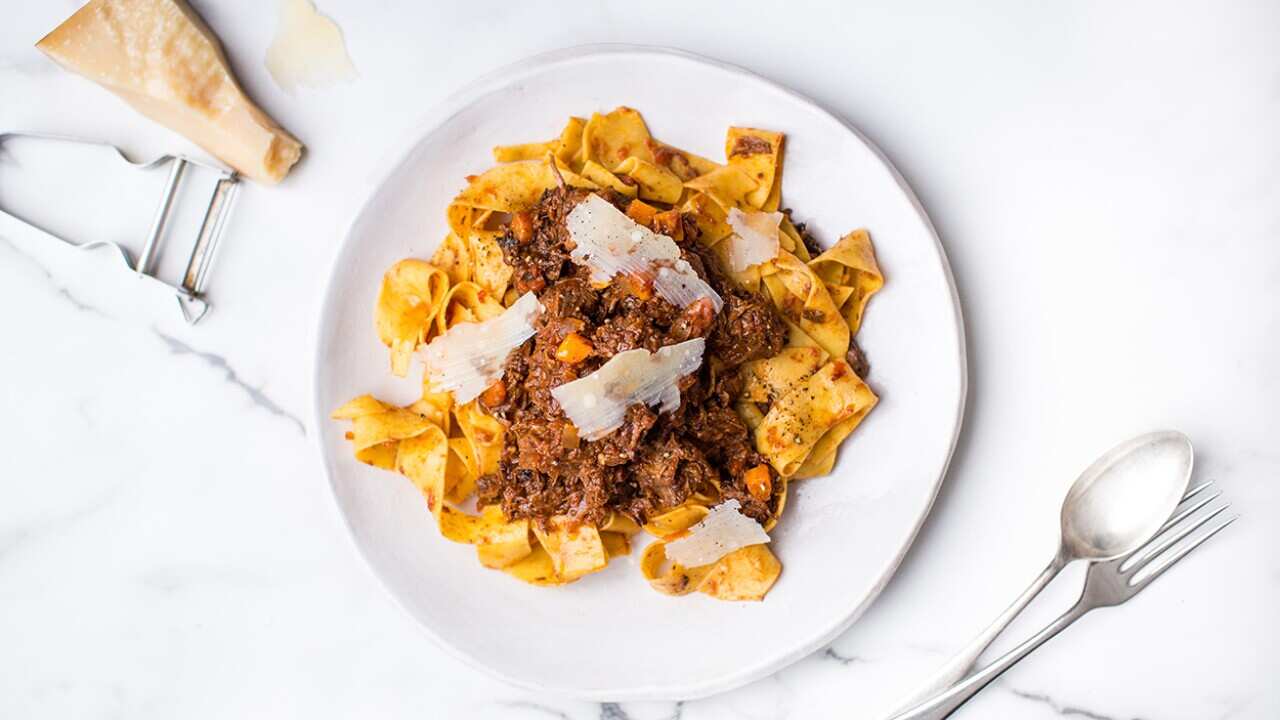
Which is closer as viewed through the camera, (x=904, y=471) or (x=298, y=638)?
(x=904, y=471)

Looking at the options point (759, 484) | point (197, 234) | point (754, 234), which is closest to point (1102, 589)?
point (759, 484)

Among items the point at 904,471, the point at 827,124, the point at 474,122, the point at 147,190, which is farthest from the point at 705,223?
the point at 147,190

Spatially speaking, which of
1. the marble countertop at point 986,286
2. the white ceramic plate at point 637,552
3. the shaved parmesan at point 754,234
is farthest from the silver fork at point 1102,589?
the shaved parmesan at point 754,234

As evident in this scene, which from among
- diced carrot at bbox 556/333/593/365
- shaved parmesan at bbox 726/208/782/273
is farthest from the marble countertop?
diced carrot at bbox 556/333/593/365

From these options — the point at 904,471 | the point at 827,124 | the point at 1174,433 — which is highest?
the point at 827,124

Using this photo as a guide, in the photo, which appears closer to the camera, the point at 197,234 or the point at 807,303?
the point at 807,303

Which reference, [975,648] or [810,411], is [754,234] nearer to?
[810,411]

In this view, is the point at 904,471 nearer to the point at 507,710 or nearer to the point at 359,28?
the point at 507,710
